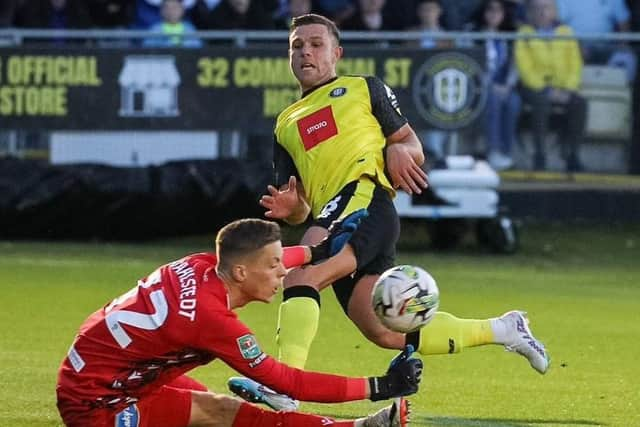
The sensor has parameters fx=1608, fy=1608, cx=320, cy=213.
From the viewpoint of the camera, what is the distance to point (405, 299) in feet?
24.2

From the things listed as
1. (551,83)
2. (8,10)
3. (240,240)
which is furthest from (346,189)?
(8,10)

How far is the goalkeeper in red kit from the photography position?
6.78 meters

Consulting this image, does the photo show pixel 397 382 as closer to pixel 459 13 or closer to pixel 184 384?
pixel 184 384

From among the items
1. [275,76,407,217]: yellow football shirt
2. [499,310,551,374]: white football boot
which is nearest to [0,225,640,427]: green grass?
[499,310,551,374]: white football boot

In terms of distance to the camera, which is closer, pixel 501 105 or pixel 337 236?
pixel 337 236

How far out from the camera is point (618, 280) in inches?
619

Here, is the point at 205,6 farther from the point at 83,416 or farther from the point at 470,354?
the point at 83,416

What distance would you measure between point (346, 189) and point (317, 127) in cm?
43

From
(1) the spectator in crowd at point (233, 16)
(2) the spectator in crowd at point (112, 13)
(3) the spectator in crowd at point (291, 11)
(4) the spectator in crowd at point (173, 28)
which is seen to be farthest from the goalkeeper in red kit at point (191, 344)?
(2) the spectator in crowd at point (112, 13)

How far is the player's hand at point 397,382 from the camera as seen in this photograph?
682 centimetres

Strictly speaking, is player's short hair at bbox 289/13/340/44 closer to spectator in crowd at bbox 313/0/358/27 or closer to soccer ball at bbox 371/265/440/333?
soccer ball at bbox 371/265/440/333

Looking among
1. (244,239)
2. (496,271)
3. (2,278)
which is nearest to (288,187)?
(244,239)

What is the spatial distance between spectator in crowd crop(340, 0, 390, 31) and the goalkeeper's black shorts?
10110 mm

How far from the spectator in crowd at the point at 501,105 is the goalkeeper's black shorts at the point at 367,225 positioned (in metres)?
9.10
